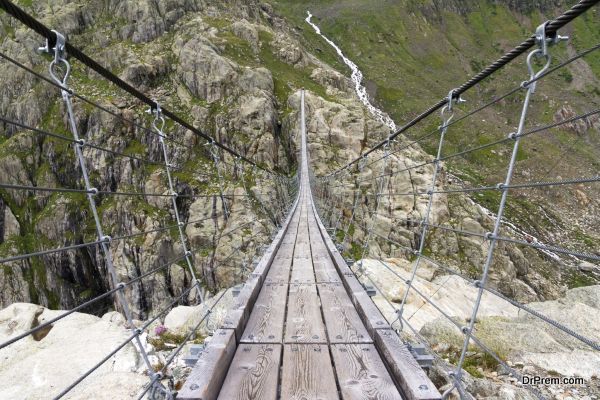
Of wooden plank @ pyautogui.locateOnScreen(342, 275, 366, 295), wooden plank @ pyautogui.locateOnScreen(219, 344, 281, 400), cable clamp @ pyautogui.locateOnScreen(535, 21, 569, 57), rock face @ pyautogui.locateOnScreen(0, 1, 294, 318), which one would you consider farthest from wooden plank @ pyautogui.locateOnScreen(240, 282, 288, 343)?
rock face @ pyautogui.locateOnScreen(0, 1, 294, 318)

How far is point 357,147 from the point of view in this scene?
33062mm

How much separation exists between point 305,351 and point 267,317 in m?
0.73

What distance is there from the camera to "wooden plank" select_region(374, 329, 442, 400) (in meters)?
2.00

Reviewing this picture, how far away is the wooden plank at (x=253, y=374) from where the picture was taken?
222cm

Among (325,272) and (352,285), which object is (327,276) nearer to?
(325,272)

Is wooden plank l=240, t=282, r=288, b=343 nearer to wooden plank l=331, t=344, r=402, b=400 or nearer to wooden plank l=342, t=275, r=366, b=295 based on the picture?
wooden plank l=331, t=344, r=402, b=400

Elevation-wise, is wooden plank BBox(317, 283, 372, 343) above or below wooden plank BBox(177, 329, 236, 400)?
below

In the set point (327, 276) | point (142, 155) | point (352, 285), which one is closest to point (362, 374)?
point (352, 285)

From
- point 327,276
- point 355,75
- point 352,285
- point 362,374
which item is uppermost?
point 355,75

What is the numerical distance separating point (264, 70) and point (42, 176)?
31.7 meters

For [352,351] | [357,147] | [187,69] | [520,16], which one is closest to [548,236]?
[357,147]

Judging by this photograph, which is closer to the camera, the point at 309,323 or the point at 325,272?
the point at 309,323

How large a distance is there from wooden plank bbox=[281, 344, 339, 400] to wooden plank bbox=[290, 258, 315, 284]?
1.76m

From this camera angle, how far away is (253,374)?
7.95 feet
